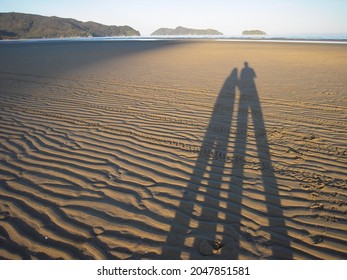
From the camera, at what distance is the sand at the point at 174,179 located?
283 centimetres

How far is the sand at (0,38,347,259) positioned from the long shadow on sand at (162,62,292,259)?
1 centimetres

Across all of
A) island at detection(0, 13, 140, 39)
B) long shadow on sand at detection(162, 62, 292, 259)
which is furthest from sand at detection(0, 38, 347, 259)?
island at detection(0, 13, 140, 39)

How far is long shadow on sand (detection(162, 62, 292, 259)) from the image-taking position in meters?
2.75

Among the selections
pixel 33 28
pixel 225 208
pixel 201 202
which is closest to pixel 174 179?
pixel 201 202

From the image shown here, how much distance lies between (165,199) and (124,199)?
583 millimetres

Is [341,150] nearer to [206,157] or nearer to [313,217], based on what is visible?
[313,217]

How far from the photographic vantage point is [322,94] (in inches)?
341

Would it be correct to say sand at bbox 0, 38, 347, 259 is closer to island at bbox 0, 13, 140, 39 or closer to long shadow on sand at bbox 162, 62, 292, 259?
long shadow on sand at bbox 162, 62, 292, 259

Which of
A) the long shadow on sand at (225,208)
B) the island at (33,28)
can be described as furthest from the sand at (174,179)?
the island at (33,28)

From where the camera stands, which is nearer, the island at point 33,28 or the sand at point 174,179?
the sand at point 174,179

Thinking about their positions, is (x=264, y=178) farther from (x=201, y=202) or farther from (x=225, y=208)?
(x=201, y=202)

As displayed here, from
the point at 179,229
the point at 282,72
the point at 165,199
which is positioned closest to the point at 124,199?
the point at 165,199

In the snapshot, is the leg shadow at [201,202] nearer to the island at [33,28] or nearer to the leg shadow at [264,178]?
the leg shadow at [264,178]

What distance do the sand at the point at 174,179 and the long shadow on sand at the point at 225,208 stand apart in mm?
15
